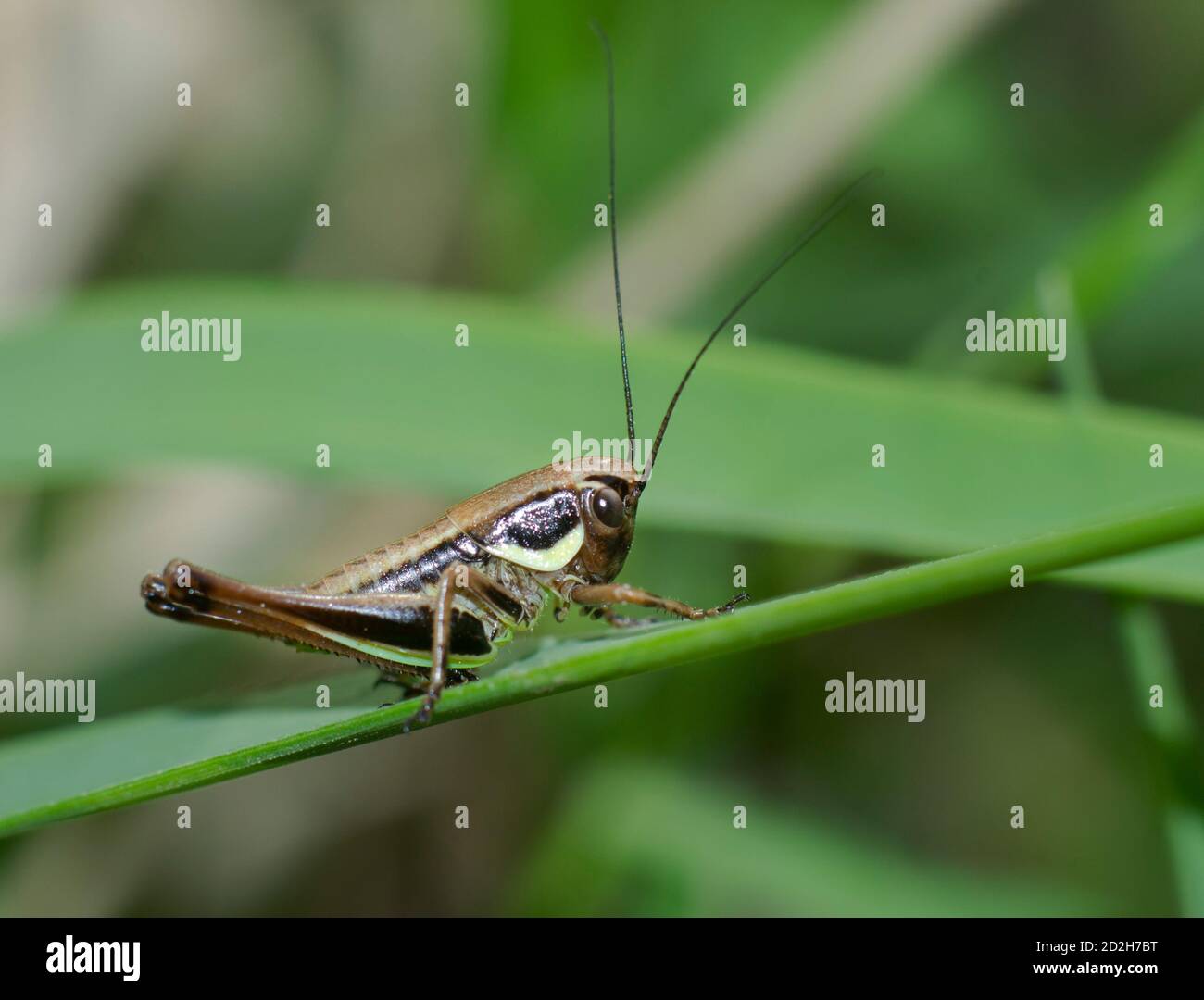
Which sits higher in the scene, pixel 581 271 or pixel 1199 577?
pixel 581 271

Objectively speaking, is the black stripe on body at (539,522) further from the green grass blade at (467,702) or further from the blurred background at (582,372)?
the green grass blade at (467,702)

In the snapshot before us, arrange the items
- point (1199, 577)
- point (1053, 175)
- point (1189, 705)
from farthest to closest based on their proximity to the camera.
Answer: point (1053, 175) < point (1189, 705) < point (1199, 577)

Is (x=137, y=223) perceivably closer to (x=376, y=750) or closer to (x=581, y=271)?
(x=581, y=271)

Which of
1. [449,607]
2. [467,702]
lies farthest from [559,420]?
[467,702]

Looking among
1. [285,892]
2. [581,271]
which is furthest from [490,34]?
[285,892]

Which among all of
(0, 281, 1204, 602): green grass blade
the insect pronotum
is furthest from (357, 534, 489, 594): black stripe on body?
(0, 281, 1204, 602): green grass blade
